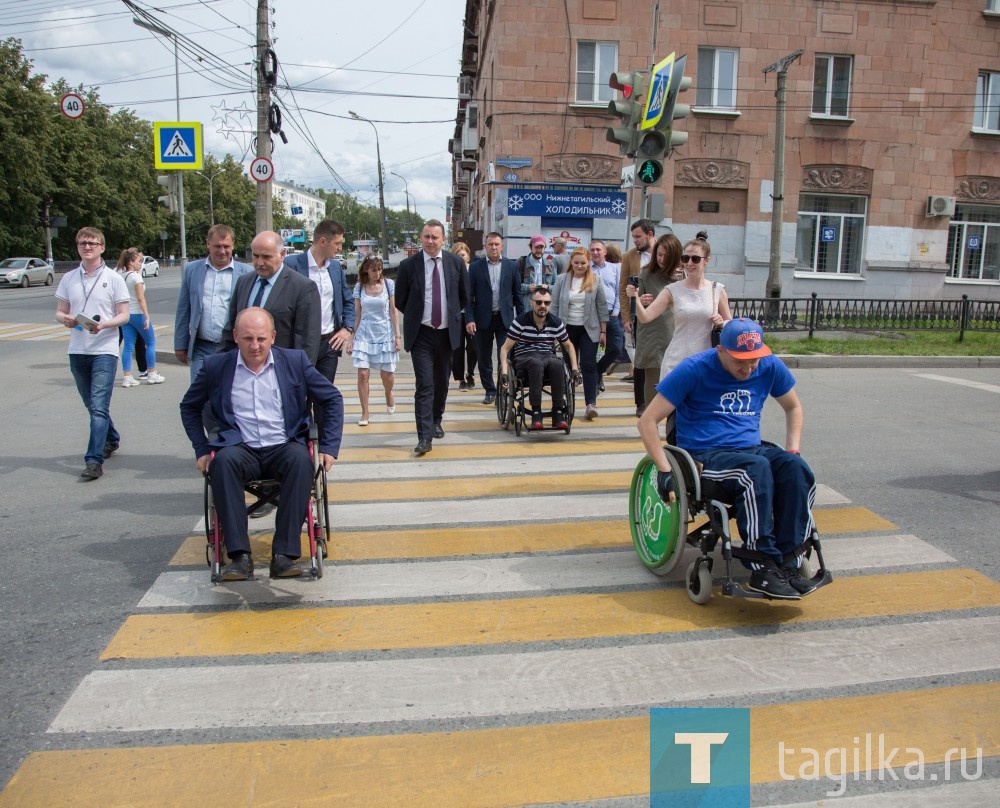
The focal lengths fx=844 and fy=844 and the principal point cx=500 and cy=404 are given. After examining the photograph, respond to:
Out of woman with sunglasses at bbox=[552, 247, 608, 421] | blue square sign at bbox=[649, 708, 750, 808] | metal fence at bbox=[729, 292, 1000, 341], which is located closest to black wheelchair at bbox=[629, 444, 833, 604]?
blue square sign at bbox=[649, 708, 750, 808]

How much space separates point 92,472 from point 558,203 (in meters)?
19.0

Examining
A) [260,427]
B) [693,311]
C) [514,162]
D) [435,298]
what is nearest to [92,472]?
[260,427]

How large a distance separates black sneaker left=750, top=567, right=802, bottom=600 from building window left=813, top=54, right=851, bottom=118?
23738 mm

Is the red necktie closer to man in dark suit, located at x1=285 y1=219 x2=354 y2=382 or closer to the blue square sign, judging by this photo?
man in dark suit, located at x1=285 y1=219 x2=354 y2=382

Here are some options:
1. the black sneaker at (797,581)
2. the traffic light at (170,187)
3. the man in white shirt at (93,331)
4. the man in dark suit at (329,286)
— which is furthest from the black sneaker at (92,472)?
the traffic light at (170,187)

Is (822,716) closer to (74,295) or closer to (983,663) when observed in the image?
(983,663)

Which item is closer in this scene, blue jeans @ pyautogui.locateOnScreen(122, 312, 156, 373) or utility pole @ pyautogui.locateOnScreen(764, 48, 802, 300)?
blue jeans @ pyautogui.locateOnScreen(122, 312, 156, 373)

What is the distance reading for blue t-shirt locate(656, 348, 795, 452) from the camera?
4.42 meters

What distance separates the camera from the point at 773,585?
3891mm

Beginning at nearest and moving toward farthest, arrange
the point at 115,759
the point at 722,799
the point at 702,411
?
the point at 722,799
the point at 115,759
the point at 702,411

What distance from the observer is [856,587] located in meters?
4.53

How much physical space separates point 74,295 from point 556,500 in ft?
14.5

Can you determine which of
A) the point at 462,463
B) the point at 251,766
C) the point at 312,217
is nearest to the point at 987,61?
the point at 462,463

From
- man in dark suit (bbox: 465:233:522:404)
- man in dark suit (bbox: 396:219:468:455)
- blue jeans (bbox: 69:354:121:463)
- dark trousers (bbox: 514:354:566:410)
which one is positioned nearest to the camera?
blue jeans (bbox: 69:354:121:463)
